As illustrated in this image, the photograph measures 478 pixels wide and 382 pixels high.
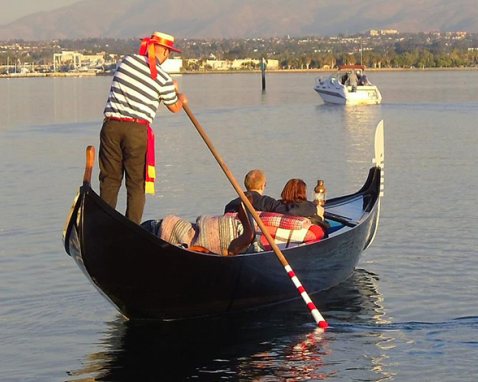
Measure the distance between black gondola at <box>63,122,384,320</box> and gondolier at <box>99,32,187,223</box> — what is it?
2.34 ft

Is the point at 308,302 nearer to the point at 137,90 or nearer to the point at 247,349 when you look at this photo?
the point at 247,349

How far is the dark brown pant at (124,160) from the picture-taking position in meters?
10.8

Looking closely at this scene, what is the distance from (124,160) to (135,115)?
421mm

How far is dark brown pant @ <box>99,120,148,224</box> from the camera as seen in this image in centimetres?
1077

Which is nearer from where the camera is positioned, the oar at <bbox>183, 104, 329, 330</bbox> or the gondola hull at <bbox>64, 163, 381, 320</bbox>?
the gondola hull at <bbox>64, 163, 381, 320</bbox>

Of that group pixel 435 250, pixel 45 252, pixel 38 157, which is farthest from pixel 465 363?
pixel 38 157

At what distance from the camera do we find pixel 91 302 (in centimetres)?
1261

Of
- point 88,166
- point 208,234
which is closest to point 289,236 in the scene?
point 208,234

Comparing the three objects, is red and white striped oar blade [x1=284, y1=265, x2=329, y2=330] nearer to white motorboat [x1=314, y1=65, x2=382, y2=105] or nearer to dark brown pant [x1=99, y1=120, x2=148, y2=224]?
dark brown pant [x1=99, y1=120, x2=148, y2=224]

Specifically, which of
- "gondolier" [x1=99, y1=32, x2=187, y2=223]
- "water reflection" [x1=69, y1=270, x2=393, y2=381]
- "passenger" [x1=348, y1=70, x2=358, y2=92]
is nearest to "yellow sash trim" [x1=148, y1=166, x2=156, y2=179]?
"gondolier" [x1=99, y1=32, x2=187, y2=223]

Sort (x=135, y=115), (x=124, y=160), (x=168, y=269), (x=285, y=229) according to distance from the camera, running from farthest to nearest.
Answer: (x=285, y=229) → (x=124, y=160) → (x=135, y=115) → (x=168, y=269)

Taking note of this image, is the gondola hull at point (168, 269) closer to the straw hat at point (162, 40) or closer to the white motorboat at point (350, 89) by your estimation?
the straw hat at point (162, 40)

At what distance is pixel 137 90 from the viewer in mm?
10703

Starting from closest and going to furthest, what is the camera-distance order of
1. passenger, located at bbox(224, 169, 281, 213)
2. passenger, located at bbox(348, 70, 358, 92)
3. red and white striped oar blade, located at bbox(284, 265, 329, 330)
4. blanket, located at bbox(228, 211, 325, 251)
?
red and white striped oar blade, located at bbox(284, 265, 329, 330) → blanket, located at bbox(228, 211, 325, 251) → passenger, located at bbox(224, 169, 281, 213) → passenger, located at bbox(348, 70, 358, 92)
